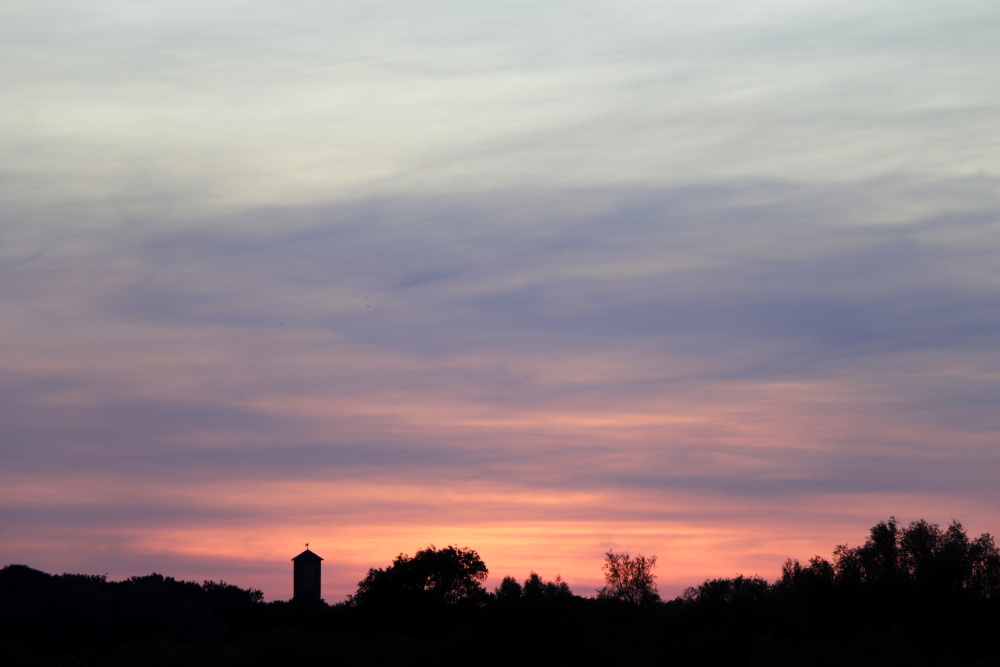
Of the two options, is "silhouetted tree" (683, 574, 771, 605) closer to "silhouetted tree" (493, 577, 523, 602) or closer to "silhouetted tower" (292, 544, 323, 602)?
"silhouetted tree" (493, 577, 523, 602)

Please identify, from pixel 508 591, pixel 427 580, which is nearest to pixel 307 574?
pixel 427 580

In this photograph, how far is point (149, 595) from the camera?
80.4 metres

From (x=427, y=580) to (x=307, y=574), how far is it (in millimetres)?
34273

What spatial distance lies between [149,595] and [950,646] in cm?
5142

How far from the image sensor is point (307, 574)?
12000cm

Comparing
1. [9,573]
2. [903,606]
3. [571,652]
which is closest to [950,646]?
[903,606]

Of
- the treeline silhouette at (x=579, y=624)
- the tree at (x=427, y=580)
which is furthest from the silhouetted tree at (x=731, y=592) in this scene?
the tree at (x=427, y=580)

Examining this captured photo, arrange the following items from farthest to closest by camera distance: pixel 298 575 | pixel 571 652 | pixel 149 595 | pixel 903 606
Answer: pixel 298 575
pixel 149 595
pixel 903 606
pixel 571 652

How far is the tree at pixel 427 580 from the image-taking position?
87.1m

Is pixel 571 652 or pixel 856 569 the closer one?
pixel 571 652

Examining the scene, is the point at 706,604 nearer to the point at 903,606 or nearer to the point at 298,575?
the point at 903,606

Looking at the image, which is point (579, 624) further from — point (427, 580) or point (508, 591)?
point (427, 580)

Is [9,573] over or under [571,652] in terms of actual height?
over

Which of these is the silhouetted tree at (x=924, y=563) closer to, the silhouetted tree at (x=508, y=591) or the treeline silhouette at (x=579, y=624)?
the treeline silhouette at (x=579, y=624)
